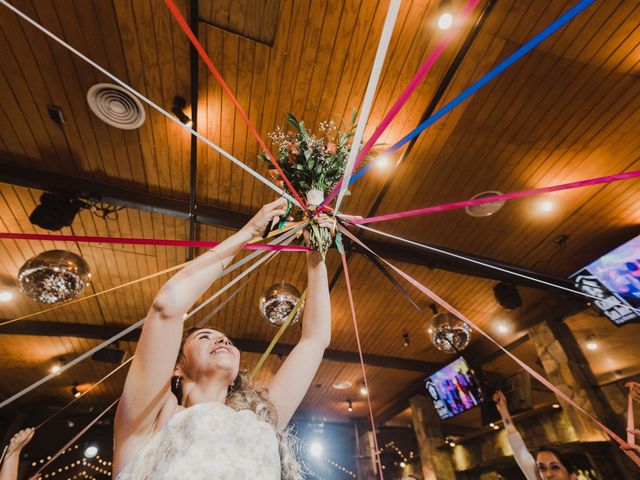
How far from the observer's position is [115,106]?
2.99 meters

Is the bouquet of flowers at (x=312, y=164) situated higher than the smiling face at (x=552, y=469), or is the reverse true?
the bouquet of flowers at (x=312, y=164)

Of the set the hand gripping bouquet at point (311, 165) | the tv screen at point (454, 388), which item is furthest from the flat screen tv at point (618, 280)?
the hand gripping bouquet at point (311, 165)

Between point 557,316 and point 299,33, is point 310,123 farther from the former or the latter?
point 557,316

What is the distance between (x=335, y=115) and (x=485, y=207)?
2.26m

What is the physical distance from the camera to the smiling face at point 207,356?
1229 mm

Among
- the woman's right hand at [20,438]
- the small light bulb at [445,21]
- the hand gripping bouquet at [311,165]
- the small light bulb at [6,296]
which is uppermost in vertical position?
the small light bulb at [445,21]

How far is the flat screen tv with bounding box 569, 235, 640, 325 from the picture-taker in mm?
3920

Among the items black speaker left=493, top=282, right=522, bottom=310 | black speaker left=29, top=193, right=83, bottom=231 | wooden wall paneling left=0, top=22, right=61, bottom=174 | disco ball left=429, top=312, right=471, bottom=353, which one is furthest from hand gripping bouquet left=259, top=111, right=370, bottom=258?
black speaker left=493, top=282, right=522, bottom=310

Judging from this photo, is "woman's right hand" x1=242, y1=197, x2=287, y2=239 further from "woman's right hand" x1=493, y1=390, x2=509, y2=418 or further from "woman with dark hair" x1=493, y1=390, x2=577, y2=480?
"woman's right hand" x1=493, y1=390, x2=509, y2=418

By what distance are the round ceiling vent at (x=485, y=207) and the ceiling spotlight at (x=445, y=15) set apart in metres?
2.03

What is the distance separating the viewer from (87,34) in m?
2.59

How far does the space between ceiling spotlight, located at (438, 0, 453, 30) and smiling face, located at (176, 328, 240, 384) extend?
288 centimetres

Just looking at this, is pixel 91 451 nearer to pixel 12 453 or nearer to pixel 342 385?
pixel 342 385

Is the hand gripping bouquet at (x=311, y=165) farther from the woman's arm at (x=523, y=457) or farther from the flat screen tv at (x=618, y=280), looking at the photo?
the flat screen tv at (x=618, y=280)
